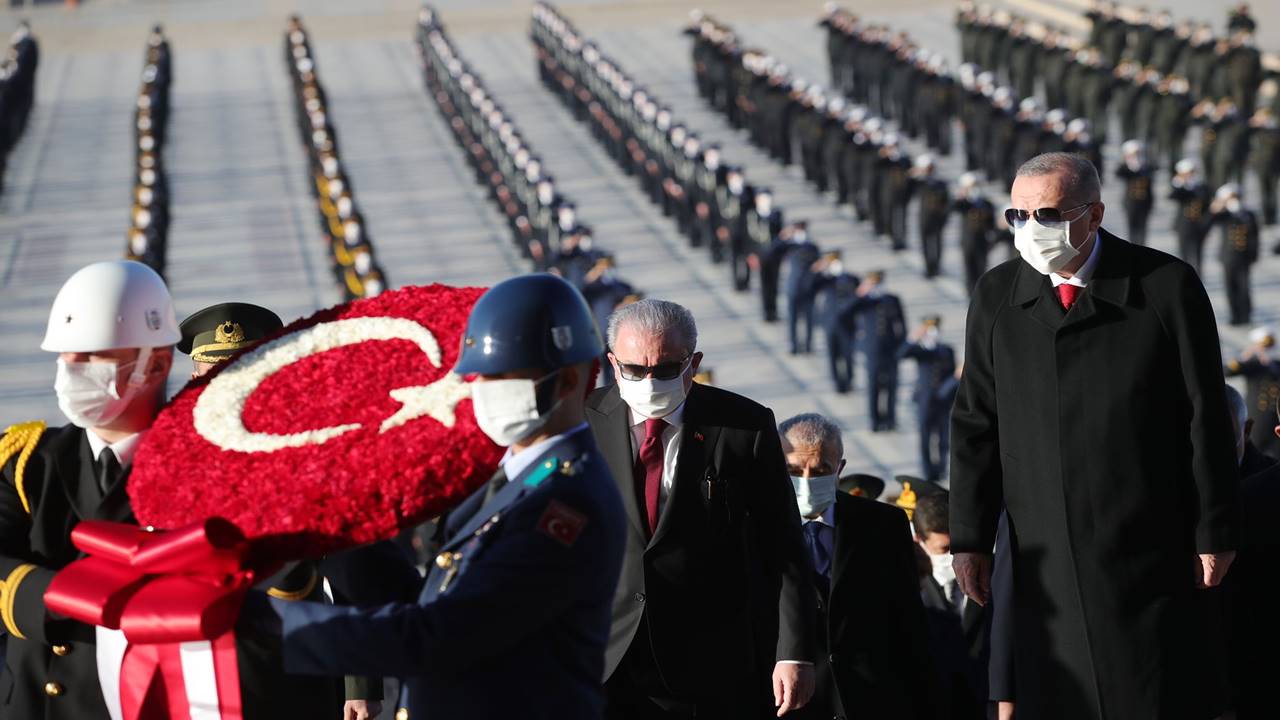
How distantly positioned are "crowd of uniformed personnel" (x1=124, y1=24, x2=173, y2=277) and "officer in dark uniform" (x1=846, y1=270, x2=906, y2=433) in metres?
5.14

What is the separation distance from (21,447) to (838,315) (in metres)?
11.1

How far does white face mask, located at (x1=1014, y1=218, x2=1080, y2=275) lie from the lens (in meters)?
3.47

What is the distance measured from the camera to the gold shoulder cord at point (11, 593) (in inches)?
124

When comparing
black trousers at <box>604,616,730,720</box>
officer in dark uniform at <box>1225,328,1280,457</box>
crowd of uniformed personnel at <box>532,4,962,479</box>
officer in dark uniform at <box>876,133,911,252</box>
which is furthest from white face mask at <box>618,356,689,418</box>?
officer in dark uniform at <box>876,133,911,252</box>

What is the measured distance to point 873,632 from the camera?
433cm

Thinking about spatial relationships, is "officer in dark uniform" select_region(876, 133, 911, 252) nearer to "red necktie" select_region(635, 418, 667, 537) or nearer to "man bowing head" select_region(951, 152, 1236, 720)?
"red necktie" select_region(635, 418, 667, 537)

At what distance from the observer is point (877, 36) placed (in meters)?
26.6

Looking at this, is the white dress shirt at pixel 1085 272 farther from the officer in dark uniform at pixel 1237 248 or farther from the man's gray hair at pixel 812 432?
the officer in dark uniform at pixel 1237 248

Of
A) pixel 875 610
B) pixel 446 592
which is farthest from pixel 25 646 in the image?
pixel 875 610

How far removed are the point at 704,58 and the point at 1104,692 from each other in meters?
25.2

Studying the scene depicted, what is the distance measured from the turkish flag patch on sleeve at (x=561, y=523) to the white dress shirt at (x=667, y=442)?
45.8 inches

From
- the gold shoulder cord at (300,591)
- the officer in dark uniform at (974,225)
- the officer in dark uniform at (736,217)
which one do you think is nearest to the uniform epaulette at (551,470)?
the gold shoulder cord at (300,591)

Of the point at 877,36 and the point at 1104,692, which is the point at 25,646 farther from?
the point at 877,36

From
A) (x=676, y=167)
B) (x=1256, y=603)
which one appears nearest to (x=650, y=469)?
(x=1256, y=603)
